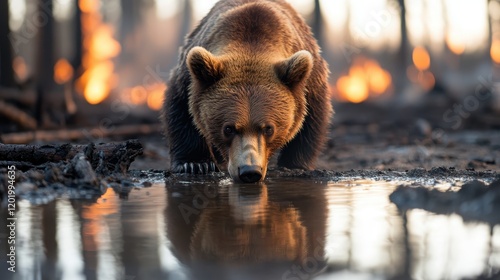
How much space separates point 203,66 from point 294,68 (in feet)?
2.57

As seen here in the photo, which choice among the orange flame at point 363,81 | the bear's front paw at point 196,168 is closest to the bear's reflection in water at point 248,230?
the bear's front paw at point 196,168

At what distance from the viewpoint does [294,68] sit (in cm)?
615

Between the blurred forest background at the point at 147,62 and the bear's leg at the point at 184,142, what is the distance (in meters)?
2.42

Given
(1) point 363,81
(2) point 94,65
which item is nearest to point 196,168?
(2) point 94,65

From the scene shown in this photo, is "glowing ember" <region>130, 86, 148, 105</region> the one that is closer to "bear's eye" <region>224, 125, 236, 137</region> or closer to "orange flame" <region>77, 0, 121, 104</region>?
"orange flame" <region>77, 0, 121, 104</region>

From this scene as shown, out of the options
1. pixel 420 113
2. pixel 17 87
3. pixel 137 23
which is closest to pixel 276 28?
pixel 17 87

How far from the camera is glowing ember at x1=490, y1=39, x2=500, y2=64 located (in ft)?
143

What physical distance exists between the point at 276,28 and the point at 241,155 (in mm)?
1592

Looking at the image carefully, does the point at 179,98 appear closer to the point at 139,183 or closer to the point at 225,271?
the point at 139,183

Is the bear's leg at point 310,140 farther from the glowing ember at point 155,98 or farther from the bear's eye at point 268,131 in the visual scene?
the glowing ember at point 155,98

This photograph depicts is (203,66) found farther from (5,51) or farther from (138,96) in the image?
(138,96)

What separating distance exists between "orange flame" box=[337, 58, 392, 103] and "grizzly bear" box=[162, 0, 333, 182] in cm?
2096

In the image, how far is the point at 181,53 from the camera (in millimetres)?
7562

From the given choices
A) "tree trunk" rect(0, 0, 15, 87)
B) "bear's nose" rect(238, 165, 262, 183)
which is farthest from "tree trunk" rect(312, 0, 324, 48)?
"bear's nose" rect(238, 165, 262, 183)
